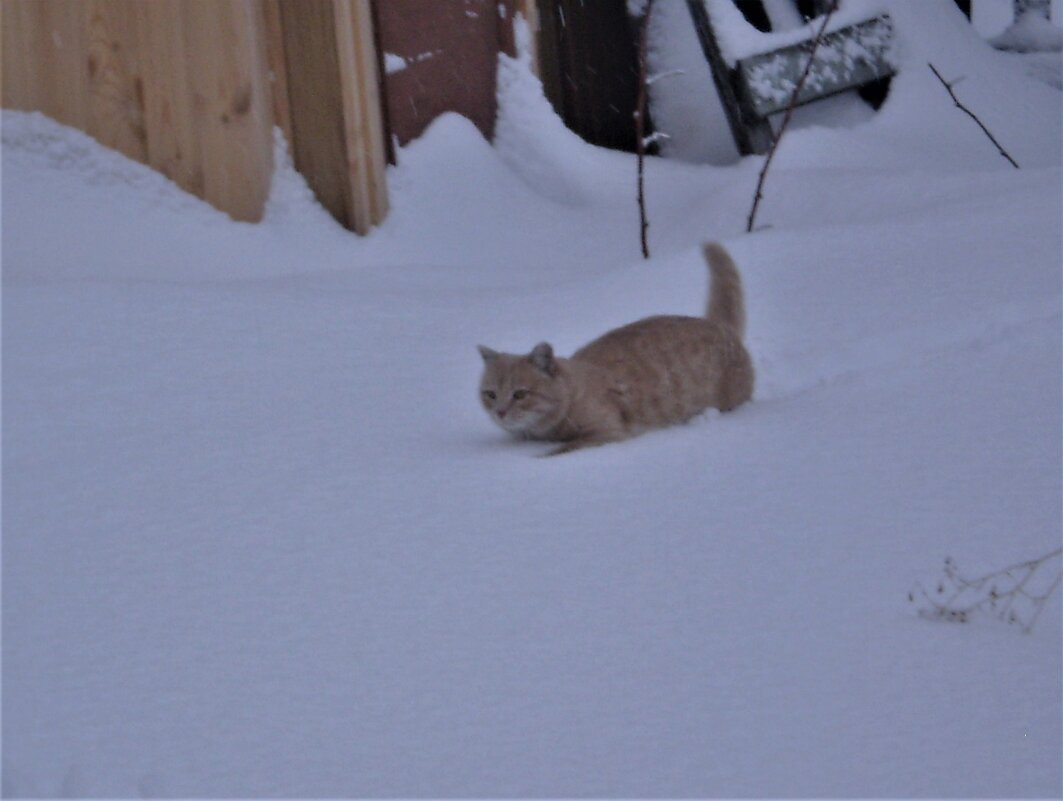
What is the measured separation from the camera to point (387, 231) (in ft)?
19.5

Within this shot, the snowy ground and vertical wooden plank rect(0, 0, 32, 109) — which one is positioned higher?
vertical wooden plank rect(0, 0, 32, 109)

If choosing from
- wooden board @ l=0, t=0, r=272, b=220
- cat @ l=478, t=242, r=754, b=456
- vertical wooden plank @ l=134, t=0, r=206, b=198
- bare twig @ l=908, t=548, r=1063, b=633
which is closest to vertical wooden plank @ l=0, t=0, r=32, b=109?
wooden board @ l=0, t=0, r=272, b=220

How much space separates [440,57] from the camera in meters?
6.90

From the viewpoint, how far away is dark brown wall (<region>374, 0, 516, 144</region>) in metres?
6.64

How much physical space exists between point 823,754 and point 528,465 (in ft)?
5.03

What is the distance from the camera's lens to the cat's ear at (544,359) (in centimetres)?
379

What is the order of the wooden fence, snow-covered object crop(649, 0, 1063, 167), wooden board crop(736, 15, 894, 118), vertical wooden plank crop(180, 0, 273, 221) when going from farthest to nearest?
snow-covered object crop(649, 0, 1063, 167)
wooden board crop(736, 15, 894, 118)
vertical wooden plank crop(180, 0, 273, 221)
the wooden fence

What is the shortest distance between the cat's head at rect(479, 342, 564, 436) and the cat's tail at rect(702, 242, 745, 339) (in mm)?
860

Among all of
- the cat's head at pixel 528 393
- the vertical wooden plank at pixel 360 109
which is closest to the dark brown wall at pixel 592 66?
the vertical wooden plank at pixel 360 109

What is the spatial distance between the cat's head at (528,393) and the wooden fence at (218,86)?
2090 millimetres

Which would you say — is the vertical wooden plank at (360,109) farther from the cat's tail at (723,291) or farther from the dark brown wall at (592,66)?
the dark brown wall at (592,66)

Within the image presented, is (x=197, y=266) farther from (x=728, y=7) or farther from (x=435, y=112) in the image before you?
(x=728, y=7)

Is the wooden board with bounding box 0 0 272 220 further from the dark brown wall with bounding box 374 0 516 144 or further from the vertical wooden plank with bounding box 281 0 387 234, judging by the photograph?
the dark brown wall with bounding box 374 0 516 144

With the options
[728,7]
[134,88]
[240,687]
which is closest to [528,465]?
[240,687]
